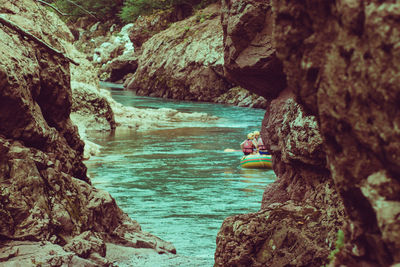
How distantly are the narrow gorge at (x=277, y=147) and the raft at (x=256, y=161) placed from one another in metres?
8.17

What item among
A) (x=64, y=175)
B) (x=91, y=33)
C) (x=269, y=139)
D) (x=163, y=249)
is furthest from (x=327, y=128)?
(x=91, y=33)

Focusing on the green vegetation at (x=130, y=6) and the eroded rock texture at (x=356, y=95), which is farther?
the green vegetation at (x=130, y=6)

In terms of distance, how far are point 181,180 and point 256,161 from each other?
114 inches

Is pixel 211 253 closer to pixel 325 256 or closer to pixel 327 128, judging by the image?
pixel 325 256

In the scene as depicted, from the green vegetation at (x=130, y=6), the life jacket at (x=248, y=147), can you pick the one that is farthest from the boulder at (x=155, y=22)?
the life jacket at (x=248, y=147)

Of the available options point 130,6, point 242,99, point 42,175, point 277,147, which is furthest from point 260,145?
point 130,6

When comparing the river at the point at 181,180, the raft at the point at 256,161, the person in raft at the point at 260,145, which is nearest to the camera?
the river at the point at 181,180

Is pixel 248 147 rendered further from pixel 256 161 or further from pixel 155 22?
pixel 155 22

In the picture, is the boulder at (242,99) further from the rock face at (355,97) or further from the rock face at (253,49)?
the rock face at (355,97)

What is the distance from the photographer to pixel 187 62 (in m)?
44.3

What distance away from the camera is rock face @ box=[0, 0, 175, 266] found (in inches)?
223

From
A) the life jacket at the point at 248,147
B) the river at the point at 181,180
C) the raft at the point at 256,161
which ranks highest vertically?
the life jacket at the point at 248,147

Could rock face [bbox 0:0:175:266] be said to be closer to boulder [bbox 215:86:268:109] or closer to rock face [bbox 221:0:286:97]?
Result: rock face [bbox 221:0:286:97]

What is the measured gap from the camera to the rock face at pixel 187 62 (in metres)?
42.8
